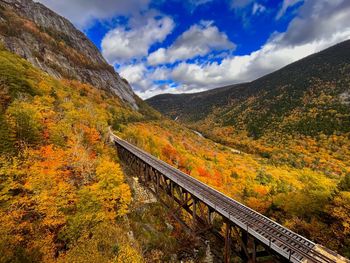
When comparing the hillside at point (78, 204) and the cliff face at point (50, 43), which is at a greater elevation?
the cliff face at point (50, 43)

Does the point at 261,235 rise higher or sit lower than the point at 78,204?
lower

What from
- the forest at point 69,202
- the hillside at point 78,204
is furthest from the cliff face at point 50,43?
the forest at point 69,202

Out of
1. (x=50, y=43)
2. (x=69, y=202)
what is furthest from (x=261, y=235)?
(x=50, y=43)

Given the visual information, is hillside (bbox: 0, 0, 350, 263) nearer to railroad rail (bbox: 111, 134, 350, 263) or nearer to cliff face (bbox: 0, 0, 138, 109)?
railroad rail (bbox: 111, 134, 350, 263)

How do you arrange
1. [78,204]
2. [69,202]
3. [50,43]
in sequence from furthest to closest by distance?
[50,43], [69,202], [78,204]

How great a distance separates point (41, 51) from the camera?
118 m

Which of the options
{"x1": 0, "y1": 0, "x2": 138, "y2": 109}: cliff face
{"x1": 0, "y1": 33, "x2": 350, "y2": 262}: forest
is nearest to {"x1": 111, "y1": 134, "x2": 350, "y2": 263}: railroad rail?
{"x1": 0, "y1": 33, "x2": 350, "y2": 262}: forest

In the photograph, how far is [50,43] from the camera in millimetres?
133625

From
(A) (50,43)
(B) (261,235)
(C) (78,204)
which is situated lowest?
(B) (261,235)

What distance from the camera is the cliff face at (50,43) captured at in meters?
104

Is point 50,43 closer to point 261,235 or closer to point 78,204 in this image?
point 78,204

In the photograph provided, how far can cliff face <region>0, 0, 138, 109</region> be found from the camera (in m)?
104

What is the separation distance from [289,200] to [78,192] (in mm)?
33257

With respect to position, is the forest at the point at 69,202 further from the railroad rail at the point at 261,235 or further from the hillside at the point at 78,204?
the railroad rail at the point at 261,235
